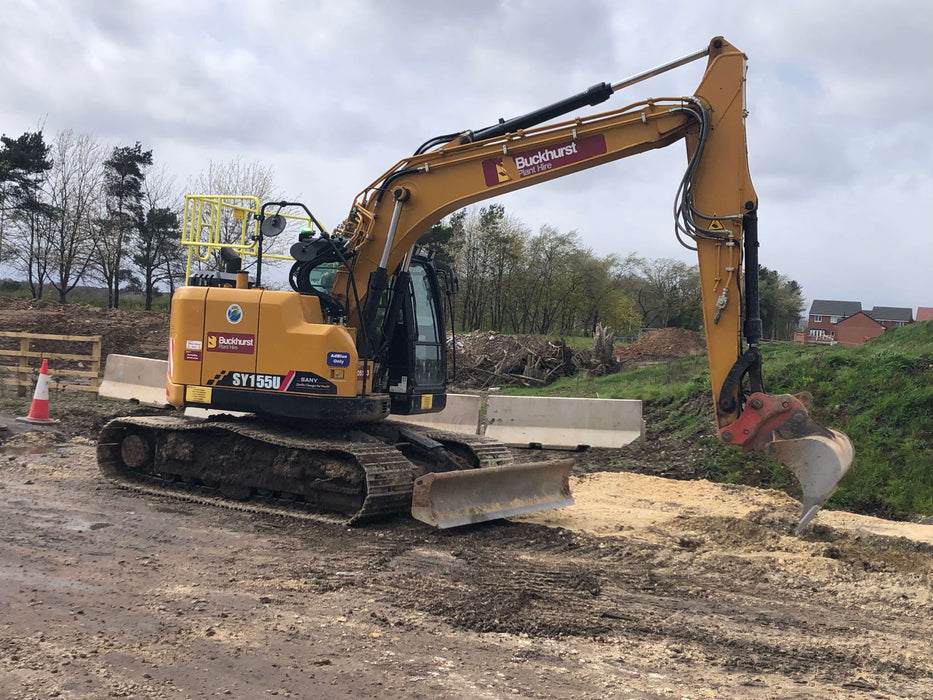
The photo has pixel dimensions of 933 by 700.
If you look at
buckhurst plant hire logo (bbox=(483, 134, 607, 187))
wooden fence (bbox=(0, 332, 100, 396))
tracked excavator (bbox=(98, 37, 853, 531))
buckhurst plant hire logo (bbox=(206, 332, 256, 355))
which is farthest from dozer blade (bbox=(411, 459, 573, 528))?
wooden fence (bbox=(0, 332, 100, 396))

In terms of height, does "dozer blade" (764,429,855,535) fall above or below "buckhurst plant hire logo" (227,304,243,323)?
below

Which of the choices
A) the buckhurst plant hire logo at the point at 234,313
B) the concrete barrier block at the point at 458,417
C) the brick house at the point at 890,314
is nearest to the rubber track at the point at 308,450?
the buckhurst plant hire logo at the point at 234,313

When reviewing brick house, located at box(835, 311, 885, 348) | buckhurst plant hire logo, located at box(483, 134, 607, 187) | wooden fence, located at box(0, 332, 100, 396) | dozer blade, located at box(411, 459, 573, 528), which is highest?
brick house, located at box(835, 311, 885, 348)

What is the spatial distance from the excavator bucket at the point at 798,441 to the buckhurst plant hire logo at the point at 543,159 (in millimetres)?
2504

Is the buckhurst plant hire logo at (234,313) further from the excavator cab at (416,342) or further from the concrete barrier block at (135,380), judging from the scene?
the concrete barrier block at (135,380)

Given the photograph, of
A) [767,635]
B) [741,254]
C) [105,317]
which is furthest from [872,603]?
[105,317]

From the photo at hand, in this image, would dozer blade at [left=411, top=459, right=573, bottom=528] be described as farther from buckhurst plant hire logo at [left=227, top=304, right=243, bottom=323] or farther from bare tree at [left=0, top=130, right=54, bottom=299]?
bare tree at [left=0, top=130, right=54, bottom=299]

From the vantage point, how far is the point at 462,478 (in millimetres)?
7145

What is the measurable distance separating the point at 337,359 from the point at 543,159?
2562 mm

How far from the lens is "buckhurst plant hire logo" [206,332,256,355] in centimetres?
771

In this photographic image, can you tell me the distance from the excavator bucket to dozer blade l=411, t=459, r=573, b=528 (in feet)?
6.42

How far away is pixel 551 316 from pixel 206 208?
3359 centimetres

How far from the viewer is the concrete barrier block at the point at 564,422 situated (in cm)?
1225

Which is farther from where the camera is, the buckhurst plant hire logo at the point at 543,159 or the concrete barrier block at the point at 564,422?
the concrete barrier block at the point at 564,422
